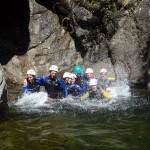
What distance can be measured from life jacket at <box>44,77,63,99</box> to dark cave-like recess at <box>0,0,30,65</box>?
15.6 feet

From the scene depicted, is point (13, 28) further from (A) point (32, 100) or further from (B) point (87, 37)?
(A) point (32, 100)

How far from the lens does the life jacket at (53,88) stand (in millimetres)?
13039

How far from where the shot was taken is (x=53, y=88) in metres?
13.1

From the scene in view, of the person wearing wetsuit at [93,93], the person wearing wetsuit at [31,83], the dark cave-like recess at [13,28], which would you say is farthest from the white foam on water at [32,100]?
the dark cave-like recess at [13,28]

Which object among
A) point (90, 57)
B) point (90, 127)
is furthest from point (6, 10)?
point (90, 127)

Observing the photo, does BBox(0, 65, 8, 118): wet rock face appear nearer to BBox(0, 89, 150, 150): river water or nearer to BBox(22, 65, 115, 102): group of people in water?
BBox(0, 89, 150, 150): river water

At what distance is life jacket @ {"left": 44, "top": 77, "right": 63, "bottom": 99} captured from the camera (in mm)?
13039

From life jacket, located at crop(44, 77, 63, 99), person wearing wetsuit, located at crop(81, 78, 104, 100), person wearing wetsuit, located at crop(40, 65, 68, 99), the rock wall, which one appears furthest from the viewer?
the rock wall

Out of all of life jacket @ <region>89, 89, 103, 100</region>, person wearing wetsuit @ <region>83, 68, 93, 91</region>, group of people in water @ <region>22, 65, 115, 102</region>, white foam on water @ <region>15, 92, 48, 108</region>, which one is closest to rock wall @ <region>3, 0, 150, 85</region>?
person wearing wetsuit @ <region>83, 68, 93, 91</region>

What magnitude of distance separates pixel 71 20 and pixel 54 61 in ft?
6.97

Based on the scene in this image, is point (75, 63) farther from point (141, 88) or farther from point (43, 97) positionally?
point (43, 97)

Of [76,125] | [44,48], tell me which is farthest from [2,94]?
[44,48]

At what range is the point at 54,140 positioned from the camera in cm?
804

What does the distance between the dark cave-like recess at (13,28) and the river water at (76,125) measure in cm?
503
